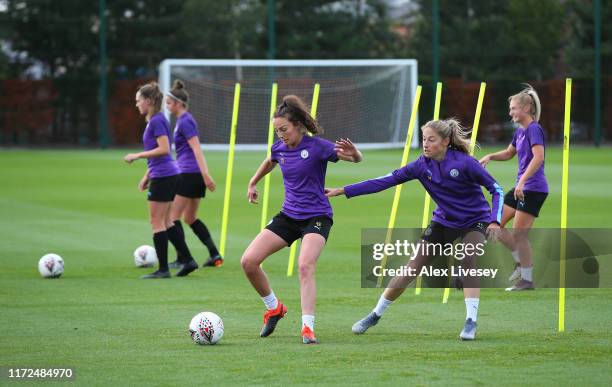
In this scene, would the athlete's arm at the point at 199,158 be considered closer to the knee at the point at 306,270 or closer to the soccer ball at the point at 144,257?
the soccer ball at the point at 144,257

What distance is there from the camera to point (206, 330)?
820 centimetres

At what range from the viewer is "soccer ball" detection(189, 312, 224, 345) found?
323 inches

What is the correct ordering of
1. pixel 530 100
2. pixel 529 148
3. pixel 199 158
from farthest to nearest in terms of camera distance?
pixel 199 158, pixel 529 148, pixel 530 100

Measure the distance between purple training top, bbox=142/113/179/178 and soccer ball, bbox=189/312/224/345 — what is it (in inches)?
165

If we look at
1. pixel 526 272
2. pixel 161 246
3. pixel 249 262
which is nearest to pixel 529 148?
pixel 526 272

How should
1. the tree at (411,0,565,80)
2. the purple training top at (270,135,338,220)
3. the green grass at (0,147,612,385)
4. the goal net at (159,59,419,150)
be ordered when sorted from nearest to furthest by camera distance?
the green grass at (0,147,612,385), the purple training top at (270,135,338,220), the goal net at (159,59,419,150), the tree at (411,0,565,80)

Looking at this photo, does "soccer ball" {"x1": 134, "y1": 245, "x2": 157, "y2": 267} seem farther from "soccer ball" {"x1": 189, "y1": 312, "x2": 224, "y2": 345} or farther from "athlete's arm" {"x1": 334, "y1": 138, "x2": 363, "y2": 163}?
"athlete's arm" {"x1": 334, "y1": 138, "x2": 363, "y2": 163}

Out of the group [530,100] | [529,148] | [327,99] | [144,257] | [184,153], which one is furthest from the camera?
[327,99]

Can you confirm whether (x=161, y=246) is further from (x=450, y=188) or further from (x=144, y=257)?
(x=450, y=188)

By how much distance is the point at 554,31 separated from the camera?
4891cm

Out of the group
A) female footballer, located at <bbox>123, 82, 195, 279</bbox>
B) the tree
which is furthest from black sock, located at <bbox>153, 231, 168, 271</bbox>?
the tree

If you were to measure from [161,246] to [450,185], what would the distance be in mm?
4857

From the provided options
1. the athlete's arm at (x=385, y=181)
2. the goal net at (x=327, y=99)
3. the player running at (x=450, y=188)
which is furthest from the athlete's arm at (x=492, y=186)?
the goal net at (x=327, y=99)

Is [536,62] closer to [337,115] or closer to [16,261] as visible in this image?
[337,115]
